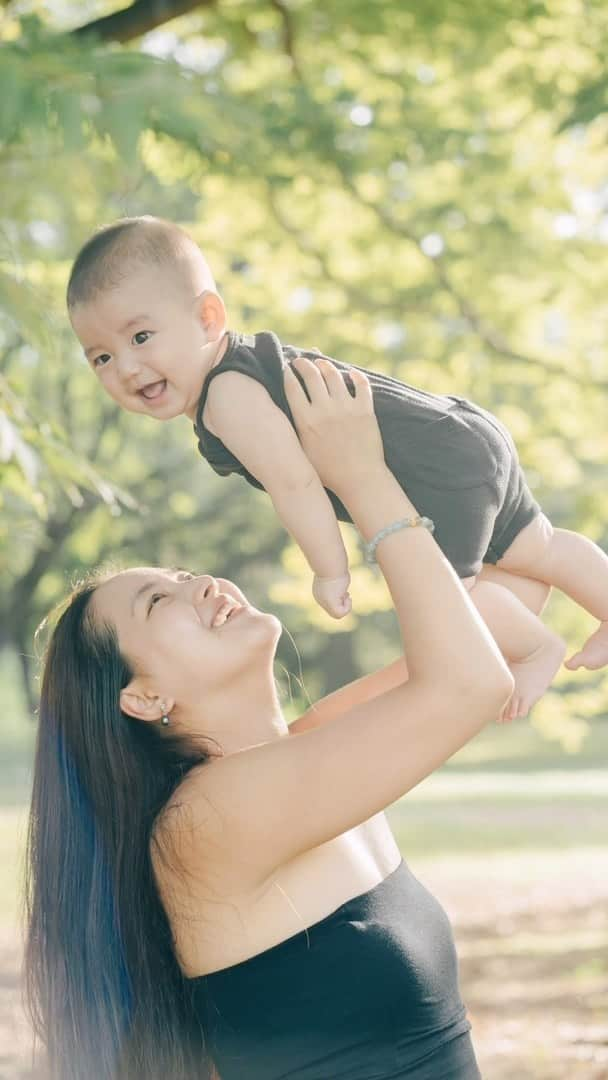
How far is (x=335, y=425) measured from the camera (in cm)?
221

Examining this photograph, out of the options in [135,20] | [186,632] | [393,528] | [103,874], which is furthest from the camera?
[135,20]

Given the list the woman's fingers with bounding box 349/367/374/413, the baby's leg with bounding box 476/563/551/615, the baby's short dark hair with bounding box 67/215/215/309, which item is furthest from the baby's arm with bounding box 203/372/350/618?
the baby's leg with bounding box 476/563/551/615

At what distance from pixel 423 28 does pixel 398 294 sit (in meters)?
1.61

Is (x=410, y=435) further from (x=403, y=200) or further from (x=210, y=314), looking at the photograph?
(x=403, y=200)

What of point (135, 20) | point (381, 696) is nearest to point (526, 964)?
point (135, 20)

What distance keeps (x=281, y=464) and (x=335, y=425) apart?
107mm

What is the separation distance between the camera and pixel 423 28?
7.00m

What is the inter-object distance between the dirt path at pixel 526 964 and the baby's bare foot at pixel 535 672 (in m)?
3.93

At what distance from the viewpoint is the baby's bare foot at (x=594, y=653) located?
2748mm

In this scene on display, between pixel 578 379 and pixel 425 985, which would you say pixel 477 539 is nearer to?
pixel 425 985

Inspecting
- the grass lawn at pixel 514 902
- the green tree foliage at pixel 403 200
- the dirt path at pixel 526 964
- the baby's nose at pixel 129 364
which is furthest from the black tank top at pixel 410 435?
the dirt path at pixel 526 964

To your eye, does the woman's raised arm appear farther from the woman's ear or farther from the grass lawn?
the grass lawn

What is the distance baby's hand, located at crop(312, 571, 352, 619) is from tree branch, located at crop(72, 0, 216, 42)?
14.3 feet

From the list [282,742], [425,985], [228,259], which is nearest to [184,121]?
[282,742]
